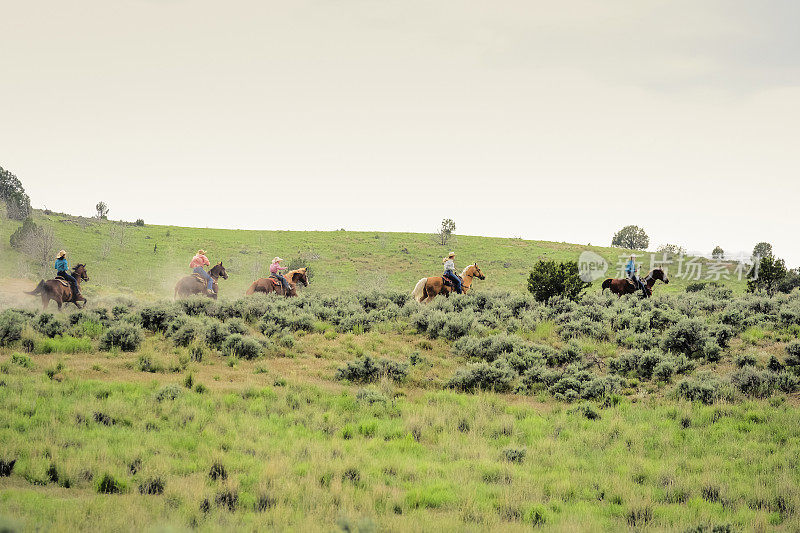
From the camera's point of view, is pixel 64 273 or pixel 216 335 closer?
pixel 216 335

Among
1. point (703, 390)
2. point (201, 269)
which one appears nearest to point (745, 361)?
point (703, 390)

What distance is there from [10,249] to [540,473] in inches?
2155

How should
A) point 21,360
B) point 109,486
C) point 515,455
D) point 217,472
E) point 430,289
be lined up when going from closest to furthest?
point 109,486
point 217,472
point 515,455
point 21,360
point 430,289

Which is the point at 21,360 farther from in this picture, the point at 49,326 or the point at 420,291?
the point at 420,291

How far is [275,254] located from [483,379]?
52617 millimetres

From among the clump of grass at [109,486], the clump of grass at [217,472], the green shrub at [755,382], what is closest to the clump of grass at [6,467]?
the clump of grass at [109,486]

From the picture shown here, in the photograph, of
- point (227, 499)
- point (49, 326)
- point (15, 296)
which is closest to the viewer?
point (227, 499)

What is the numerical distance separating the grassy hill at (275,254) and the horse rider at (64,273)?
47.5 feet

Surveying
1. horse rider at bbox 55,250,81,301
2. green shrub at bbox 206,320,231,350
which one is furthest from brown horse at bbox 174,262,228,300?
green shrub at bbox 206,320,231,350

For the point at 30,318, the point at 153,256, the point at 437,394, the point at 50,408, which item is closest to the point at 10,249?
the point at 153,256

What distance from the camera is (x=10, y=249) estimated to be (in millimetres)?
45688

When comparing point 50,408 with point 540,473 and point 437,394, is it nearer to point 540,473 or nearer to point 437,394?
point 437,394

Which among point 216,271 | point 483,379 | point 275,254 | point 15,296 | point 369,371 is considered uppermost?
point 275,254

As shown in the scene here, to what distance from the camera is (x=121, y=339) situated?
1412 cm
